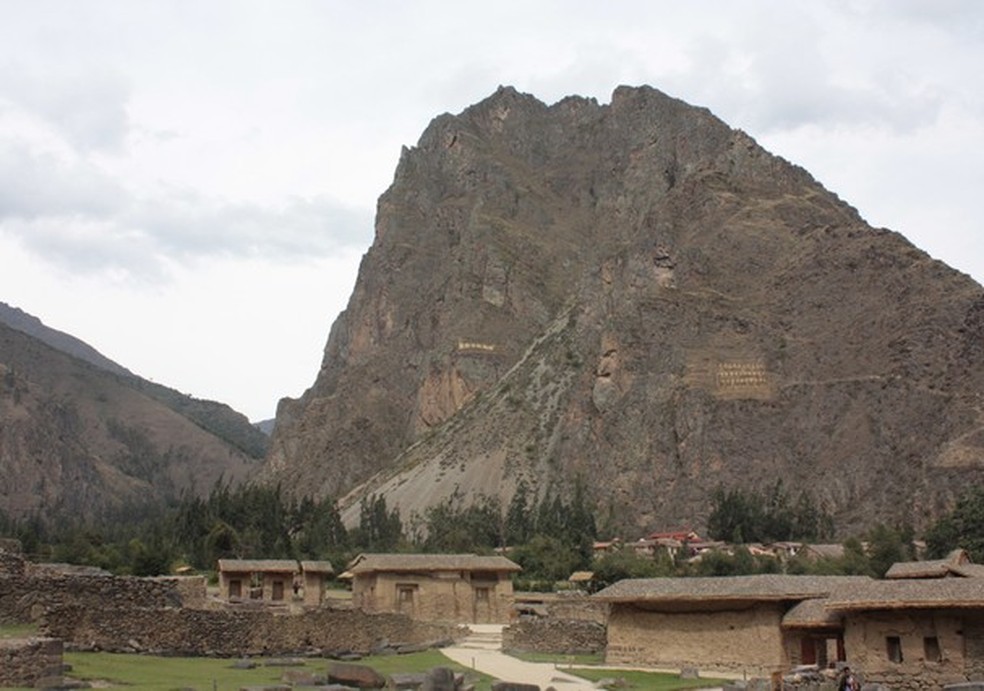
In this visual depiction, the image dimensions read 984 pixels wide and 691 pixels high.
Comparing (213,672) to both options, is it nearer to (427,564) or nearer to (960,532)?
(427,564)

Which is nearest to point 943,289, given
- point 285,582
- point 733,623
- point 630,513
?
point 630,513

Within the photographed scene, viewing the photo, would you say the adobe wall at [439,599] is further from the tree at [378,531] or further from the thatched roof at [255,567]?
the tree at [378,531]

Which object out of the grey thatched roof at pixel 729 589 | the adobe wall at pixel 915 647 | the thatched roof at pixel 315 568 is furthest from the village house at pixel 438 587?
the adobe wall at pixel 915 647

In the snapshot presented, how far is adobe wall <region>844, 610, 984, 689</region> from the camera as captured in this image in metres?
31.0

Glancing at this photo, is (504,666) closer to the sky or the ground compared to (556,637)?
closer to the ground

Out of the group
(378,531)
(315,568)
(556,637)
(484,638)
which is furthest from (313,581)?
(378,531)

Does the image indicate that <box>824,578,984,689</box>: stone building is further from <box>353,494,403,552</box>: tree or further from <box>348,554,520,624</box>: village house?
<box>353,494,403,552</box>: tree

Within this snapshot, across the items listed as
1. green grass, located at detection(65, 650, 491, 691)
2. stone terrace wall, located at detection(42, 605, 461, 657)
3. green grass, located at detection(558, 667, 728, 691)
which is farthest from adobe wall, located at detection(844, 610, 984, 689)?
stone terrace wall, located at detection(42, 605, 461, 657)

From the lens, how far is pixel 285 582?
63375 mm

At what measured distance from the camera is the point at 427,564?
59.1 meters

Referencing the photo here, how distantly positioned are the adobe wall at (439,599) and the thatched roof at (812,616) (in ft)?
85.0

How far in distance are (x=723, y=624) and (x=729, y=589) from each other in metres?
1.26

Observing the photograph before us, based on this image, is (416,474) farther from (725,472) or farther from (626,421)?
(725,472)

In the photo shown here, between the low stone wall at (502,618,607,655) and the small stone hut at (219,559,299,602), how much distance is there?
21968mm
